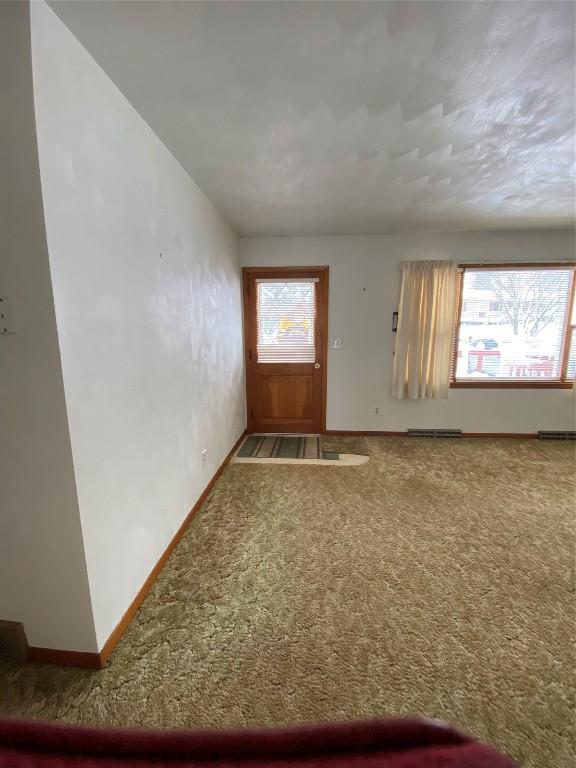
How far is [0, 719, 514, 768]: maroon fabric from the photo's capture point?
40 cm

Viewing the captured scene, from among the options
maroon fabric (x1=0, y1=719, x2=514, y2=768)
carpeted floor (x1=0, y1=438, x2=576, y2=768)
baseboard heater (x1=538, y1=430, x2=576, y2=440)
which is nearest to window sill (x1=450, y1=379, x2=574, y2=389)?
baseboard heater (x1=538, y1=430, x2=576, y2=440)

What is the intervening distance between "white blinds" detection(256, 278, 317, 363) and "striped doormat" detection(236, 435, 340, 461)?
3.15 ft

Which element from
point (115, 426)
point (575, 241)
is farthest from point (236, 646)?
point (575, 241)

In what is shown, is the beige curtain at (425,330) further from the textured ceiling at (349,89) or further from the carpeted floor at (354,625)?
the carpeted floor at (354,625)

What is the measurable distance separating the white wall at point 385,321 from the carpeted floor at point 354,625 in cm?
136

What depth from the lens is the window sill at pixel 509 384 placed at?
3.55 metres

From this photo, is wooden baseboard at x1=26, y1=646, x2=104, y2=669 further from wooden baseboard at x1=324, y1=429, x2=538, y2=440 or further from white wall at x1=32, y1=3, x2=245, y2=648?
wooden baseboard at x1=324, y1=429, x2=538, y2=440

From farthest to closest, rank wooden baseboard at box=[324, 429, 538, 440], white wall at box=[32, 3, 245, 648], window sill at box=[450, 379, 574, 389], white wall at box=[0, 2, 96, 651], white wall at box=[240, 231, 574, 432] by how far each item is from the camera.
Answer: wooden baseboard at box=[324, 429, 538, 440] < window sill at box=[450, 379, 574, 389] < white wall at box=[240, 231, 574, 432] < white wall at box=[32, 3, 245, 648] < white wall at box=[0, 2, 96, 651]

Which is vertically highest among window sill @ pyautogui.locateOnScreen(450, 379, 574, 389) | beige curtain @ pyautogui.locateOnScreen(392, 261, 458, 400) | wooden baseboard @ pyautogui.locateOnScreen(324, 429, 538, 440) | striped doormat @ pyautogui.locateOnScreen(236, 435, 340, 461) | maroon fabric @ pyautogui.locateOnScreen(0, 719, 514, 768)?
beige curtain @ pyautogui.locateOnScreen(392, 261, 458, 400)

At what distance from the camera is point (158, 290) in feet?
5.57

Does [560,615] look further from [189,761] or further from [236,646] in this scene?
[189,761]

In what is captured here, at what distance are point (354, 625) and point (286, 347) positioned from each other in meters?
2.82

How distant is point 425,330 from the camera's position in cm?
350

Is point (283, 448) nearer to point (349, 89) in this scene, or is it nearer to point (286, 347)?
point (286, 347)
